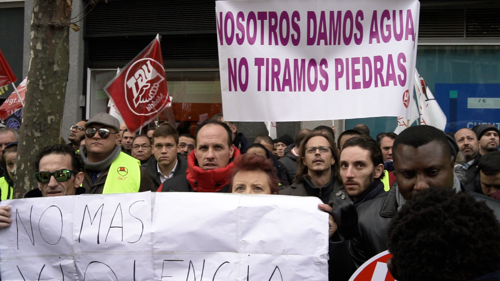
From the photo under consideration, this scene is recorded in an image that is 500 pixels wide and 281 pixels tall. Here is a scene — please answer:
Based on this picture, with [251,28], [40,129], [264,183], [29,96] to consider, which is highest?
[251,28]

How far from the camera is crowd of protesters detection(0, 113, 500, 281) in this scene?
4.62ft

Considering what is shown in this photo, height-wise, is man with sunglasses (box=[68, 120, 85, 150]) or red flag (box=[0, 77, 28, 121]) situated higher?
red flag (box=[0, 77, 28, 121])

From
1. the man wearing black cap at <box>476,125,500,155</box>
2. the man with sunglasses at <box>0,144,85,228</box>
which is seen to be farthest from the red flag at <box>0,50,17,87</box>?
the man wearing black cap at <box>476,125,500,155</box>

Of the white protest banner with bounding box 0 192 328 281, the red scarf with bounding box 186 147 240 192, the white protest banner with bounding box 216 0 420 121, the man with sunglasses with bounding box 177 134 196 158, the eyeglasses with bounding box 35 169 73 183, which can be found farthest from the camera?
the man with sunglasses with bounding box 177 134 196 158

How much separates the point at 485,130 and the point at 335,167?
10.1ft

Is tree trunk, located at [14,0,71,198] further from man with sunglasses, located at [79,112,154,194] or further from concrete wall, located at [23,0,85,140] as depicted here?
concrete wall, located at [23,0,85,140]

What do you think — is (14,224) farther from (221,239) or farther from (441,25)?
(441,25)

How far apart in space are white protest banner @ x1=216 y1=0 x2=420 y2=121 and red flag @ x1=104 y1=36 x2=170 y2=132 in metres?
3.96

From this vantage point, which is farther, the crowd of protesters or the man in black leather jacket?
the man in black leather jacket

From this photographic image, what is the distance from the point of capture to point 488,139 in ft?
21.6

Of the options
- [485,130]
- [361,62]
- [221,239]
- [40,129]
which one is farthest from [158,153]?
[485,130]

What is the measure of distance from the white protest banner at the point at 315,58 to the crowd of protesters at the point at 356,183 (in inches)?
15.5

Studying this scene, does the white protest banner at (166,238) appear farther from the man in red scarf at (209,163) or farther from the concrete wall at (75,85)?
the concrete wall at (75,85)

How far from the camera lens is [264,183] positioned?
9.89ft
